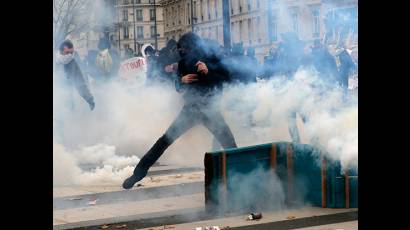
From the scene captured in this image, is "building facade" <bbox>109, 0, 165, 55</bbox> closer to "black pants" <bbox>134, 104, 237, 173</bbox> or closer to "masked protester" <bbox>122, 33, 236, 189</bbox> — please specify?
"masked protester" <bbox>122, 33, 236, 189</bbox>

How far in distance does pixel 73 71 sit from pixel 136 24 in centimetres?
104

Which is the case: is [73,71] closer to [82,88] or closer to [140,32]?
[82,88]

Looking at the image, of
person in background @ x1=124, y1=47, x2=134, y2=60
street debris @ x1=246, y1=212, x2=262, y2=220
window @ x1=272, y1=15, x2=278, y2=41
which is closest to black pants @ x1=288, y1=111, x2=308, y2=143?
window @ x1=272, y1=15, x2=278, y2=41

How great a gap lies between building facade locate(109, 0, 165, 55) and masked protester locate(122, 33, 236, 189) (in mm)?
369

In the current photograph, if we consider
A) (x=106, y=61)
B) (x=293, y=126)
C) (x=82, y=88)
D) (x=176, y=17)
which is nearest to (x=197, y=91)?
(x=176, y=17)

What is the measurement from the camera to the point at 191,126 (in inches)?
365

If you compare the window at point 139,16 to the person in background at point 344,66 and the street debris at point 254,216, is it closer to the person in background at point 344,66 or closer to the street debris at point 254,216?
the person in background at point 344,66

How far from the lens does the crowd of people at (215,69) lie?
9000 mm

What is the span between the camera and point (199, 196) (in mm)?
9148

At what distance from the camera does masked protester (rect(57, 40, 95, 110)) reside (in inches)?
379
